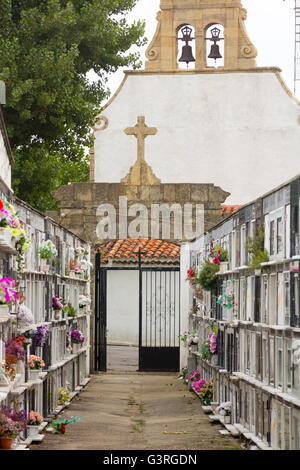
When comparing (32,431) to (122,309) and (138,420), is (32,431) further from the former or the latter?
(122,309)

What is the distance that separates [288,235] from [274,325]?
1.18 m

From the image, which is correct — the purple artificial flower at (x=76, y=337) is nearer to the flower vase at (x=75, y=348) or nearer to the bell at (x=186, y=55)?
the flower vase at (x=75, y=348)

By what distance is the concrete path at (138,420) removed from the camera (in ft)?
42.3

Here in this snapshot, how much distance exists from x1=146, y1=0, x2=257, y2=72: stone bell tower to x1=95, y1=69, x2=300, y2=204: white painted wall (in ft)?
1.43

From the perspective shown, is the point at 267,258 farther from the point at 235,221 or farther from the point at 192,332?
the point at 192,332

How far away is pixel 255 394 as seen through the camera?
11906mm

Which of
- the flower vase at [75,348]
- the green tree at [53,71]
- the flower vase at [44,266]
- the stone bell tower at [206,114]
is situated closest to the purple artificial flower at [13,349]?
the flower vase at [44,266]

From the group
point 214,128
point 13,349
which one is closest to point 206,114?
point 214,128

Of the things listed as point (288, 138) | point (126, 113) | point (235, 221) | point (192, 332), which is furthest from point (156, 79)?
point (235, 221)

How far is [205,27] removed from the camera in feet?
95.2

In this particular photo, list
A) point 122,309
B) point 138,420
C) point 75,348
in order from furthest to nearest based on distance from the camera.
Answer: point 122,309, point 75,348, point 138,420

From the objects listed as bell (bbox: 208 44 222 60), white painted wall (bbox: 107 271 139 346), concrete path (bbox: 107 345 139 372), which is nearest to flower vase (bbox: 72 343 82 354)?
concrete path (bbox: 107 345 139 372)

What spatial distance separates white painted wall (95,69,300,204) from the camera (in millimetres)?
29000

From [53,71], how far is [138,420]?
9.18 meters
